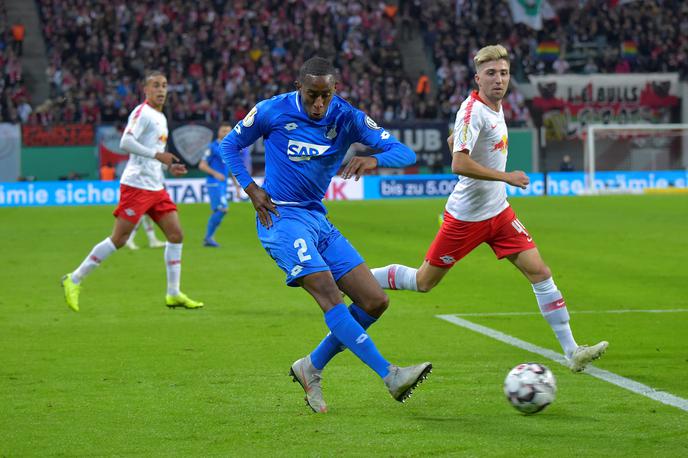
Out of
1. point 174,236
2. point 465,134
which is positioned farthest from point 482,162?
point 174,236

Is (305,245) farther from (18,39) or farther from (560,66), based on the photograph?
(560,66)

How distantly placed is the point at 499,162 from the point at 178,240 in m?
5.00

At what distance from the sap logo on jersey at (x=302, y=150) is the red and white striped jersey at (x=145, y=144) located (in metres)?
5.45

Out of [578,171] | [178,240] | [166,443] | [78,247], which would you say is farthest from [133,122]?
[578,171]

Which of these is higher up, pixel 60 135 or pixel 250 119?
pixel 250 119

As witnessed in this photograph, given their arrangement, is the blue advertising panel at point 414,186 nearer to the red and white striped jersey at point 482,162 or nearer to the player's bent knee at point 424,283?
the player's bent knee at point 424,283

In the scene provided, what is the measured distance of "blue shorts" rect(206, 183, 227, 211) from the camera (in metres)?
21.5

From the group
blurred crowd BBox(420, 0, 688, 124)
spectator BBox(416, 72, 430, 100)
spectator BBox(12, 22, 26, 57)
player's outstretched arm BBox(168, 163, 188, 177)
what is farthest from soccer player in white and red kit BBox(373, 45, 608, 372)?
blurred crowd BBox(420, 0, 688, 124)

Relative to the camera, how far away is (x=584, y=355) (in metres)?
7.71

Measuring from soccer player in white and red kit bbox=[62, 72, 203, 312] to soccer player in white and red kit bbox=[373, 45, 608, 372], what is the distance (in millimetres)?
4412

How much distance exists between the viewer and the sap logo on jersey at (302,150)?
7.04 meters

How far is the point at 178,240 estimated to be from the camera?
1239cm

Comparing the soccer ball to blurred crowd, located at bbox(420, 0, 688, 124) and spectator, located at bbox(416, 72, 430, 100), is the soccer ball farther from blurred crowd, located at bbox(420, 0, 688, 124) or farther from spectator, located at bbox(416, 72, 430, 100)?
blurred crowd, located at bbox(420, 0, 688, 124)

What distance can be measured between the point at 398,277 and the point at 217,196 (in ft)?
42.9
